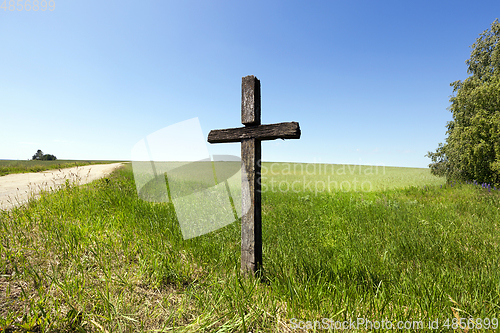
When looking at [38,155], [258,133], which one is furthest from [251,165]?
[38,155]

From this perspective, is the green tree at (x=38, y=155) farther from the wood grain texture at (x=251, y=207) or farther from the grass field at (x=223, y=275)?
the wood grain texture at (x=251, y=207)

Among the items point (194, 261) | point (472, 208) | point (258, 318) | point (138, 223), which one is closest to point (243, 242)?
point (194, 261)

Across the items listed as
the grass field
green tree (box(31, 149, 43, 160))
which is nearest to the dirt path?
the grass field

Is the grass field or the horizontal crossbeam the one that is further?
the horizontal crossbeam

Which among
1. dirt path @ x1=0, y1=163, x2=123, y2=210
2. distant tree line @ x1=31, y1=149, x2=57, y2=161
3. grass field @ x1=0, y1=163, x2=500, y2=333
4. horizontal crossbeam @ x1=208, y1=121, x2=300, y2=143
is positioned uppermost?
distant tree line @ x1=31, y1=149, x2=57, y2=161

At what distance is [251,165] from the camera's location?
118 inches

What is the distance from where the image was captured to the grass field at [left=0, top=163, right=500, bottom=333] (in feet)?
6.31

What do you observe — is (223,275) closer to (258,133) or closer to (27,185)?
(258,133)

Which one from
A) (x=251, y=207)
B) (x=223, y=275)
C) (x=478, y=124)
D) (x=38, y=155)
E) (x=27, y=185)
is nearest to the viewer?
(x=223, y=275)

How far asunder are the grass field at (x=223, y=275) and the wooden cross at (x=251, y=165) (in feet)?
1.11

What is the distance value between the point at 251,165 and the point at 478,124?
14287mm

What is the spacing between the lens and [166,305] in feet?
7.20

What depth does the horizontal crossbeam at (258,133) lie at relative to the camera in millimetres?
2723

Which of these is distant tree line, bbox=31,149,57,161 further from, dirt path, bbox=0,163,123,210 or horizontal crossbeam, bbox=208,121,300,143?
horizontal crossbeam, bbox=208,121,300,143
